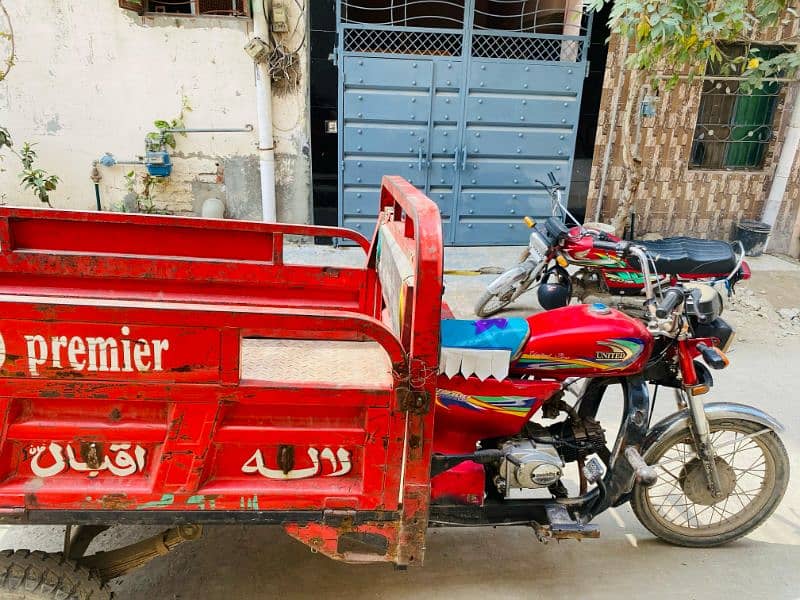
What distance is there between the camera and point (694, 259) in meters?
5.40

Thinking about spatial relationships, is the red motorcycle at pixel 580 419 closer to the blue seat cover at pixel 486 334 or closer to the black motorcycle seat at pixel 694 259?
the blue seat cover at pixel 486 334

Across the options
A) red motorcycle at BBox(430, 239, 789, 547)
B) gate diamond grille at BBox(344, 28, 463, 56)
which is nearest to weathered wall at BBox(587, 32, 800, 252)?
gate diamond grille at BBox(344, 28, 463, 56)

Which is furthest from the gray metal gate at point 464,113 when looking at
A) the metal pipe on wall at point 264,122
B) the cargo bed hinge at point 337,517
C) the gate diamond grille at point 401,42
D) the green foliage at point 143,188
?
the cargo bed hinge at point 337,517

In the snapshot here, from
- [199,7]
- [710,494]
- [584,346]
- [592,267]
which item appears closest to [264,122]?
[199,7]

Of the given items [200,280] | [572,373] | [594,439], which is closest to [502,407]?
[572,373]

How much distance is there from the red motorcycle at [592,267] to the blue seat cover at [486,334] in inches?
122

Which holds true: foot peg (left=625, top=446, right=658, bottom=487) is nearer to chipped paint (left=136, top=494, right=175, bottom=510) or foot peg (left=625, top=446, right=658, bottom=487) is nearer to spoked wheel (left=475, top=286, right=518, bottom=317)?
chipped paint (left=136, top=494, right=175, bottom=510)

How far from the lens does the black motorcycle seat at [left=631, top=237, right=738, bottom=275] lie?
539cm

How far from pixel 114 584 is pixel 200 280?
1.38m

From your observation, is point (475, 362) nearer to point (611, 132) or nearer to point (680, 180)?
point (611, 132)

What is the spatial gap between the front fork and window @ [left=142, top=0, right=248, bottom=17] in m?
5.93

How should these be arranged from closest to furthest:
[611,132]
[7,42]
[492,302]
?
[492,302]
[7,42]
[611,132]

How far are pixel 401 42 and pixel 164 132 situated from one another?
9.27 feet

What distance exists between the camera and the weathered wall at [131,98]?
21.3 ft
